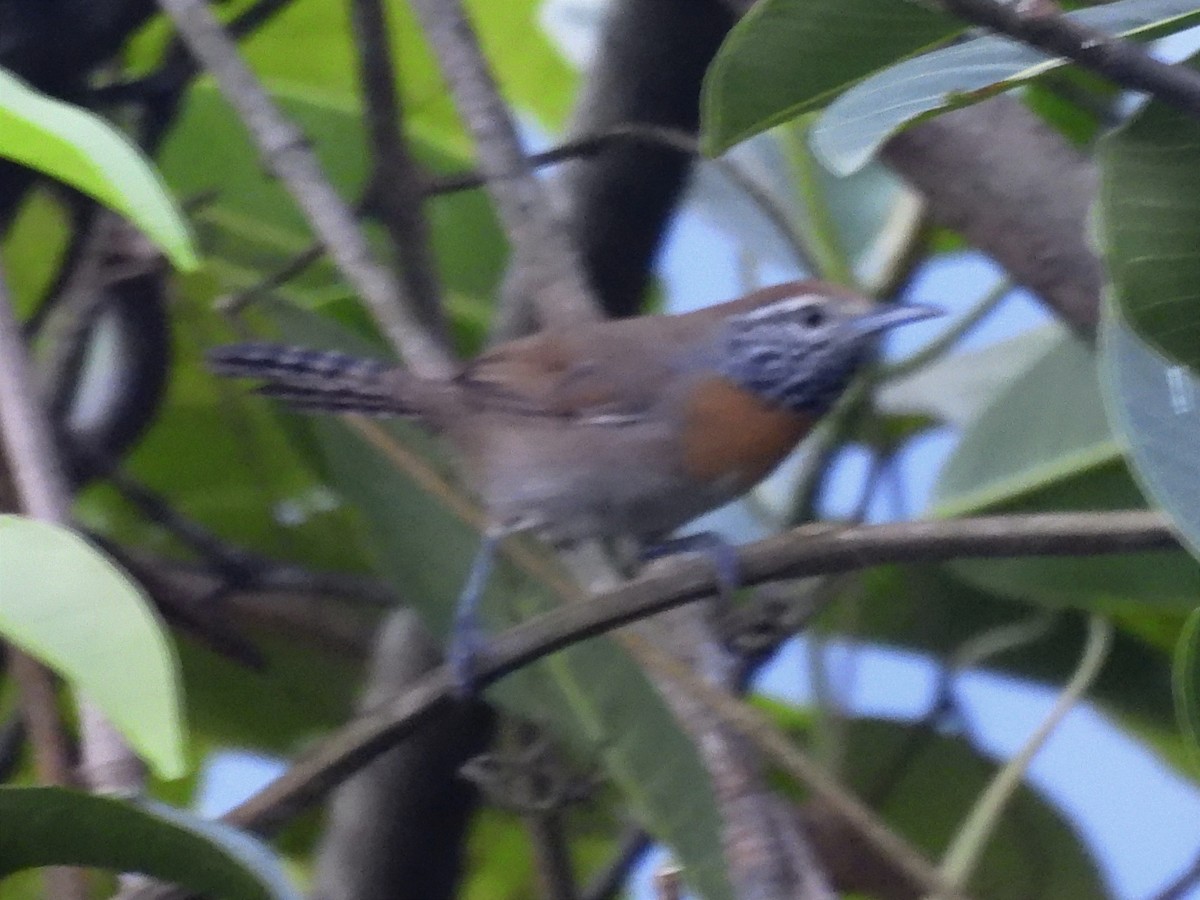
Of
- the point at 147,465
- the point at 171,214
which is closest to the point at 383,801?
the point at 147,465

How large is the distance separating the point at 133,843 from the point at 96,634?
0.11 m

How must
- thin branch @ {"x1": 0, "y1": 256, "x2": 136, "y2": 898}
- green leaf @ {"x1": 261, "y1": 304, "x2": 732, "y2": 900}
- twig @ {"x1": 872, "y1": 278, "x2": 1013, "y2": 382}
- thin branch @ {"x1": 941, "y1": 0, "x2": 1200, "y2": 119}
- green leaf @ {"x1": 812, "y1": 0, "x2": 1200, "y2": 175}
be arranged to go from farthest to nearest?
1. twig @ {"x1": 872, "y1": 278, "x2": 1013, "y2": 382}
2. green leaf @ {"x1": 261, "y1": 304, "x2": 732, "y2": 900}
3. thin branch @ {"x1": 0, "y1": 256, "x2": 136, "y2": 898}
4. green leaf @ {"x1": 812, "y1": 0, "x2": 1200, "y2": 175}
5. thin branch @ {"x1": 941, "y1": 0, "x2": 1200, "y2": 119}

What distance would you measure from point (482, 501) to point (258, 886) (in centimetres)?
81

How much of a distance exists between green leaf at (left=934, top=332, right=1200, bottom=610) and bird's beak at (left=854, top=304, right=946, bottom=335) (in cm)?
13

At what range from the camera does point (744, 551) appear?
0.73m

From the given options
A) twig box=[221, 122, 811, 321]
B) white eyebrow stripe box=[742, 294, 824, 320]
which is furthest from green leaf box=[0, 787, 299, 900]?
white eyebrow stripe box=[742, 294, 824, 320]

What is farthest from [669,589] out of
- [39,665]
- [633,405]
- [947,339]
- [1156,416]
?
[947,339]

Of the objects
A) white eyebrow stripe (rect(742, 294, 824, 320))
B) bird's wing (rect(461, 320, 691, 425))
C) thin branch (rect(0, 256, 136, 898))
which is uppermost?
white eyebrow stripe (rect(742, 294, 824, 320))

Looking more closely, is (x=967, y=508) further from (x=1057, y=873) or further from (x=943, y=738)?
(x=1057, y=873)

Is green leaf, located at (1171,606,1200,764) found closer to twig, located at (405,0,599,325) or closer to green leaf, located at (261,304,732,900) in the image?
green leaf, located at (261,304,732,900)

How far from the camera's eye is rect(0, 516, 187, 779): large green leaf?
1.70ft

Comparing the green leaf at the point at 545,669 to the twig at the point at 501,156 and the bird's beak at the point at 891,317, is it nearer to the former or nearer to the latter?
the twig at the point at 501,156

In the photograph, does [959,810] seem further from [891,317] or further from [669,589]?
[669,589]

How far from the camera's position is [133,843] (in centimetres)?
60
